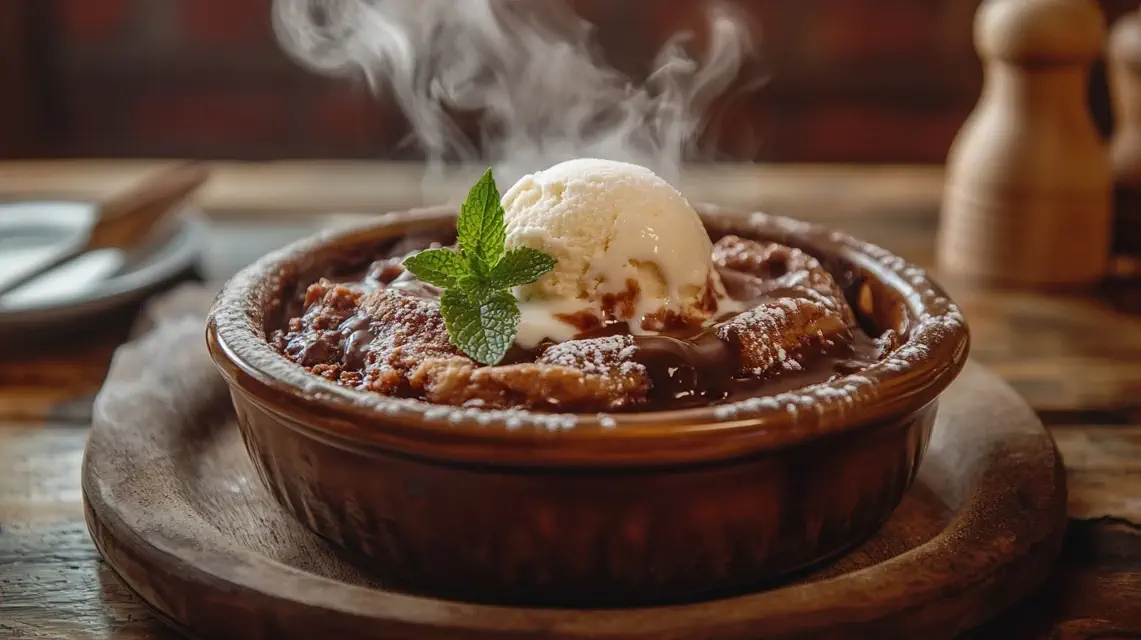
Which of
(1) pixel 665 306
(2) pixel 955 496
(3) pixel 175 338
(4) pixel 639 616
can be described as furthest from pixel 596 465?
(3) pixel 175 338

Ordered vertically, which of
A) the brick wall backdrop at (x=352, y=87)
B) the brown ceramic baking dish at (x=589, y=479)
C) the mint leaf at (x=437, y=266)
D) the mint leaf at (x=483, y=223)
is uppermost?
the mint leaf at (x=483, y=223)

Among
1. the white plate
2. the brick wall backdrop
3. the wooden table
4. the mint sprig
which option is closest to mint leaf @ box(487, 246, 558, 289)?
the mint sprig

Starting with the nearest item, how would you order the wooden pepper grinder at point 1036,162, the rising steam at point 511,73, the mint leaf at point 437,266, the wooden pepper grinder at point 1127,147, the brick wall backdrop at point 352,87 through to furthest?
the mint leaf at point 437,266 → the wooden pepper grinder at point 1036,162 → the wooden pepper grinder at point 1127,147 → the rising steam at point 511,73 → the brick wall backdrop at point 352,87

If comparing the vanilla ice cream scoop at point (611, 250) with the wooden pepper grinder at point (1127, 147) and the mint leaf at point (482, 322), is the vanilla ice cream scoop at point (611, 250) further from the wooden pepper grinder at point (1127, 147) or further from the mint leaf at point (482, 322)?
the wooden pepper grinder at point (1127, 147)

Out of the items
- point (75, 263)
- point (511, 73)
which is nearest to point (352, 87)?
point (511, 73)

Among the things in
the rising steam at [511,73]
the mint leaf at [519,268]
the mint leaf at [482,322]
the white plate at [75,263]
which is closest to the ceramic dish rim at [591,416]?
the mint leaf at [482,322]

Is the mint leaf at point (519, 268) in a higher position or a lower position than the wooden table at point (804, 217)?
higher
